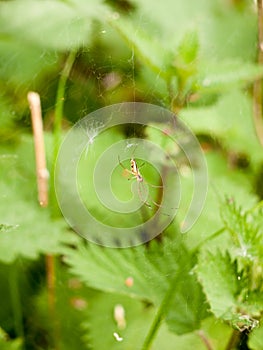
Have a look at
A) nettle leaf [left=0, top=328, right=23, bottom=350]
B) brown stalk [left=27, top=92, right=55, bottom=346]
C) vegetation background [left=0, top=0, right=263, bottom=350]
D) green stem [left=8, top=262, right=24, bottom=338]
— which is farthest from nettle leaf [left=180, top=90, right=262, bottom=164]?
nettle leaf [left=0, top=328, right=23, bottom=350]

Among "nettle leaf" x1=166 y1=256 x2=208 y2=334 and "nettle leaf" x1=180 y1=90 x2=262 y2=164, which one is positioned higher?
"nettle leaf" x1=180 y1=90 x2=262 y2=164

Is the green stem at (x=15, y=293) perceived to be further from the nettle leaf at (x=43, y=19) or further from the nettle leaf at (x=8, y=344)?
the nettle leaf at (x=43, y=19)

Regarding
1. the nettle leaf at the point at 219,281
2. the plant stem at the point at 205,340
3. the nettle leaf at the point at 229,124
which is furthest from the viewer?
the nettle leaf at the point at 229,124

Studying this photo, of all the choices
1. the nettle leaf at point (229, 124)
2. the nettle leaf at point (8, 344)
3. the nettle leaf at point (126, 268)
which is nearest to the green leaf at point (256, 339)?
the nettle leaf at point (126, 268)

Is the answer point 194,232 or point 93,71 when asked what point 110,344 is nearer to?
point 194,232

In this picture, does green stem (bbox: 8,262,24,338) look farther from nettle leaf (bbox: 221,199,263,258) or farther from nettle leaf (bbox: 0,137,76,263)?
nettle leaf (bbox: 221,199,263,258)

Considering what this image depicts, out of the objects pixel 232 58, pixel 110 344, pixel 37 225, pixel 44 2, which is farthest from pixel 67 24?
pixel 110 344

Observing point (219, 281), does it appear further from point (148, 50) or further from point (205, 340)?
point (148, 50)

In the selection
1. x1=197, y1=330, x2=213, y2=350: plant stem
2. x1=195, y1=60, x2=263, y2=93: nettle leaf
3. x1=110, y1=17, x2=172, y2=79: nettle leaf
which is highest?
x1=110, y1=17, x2=172, y2=79: nettle leaf
